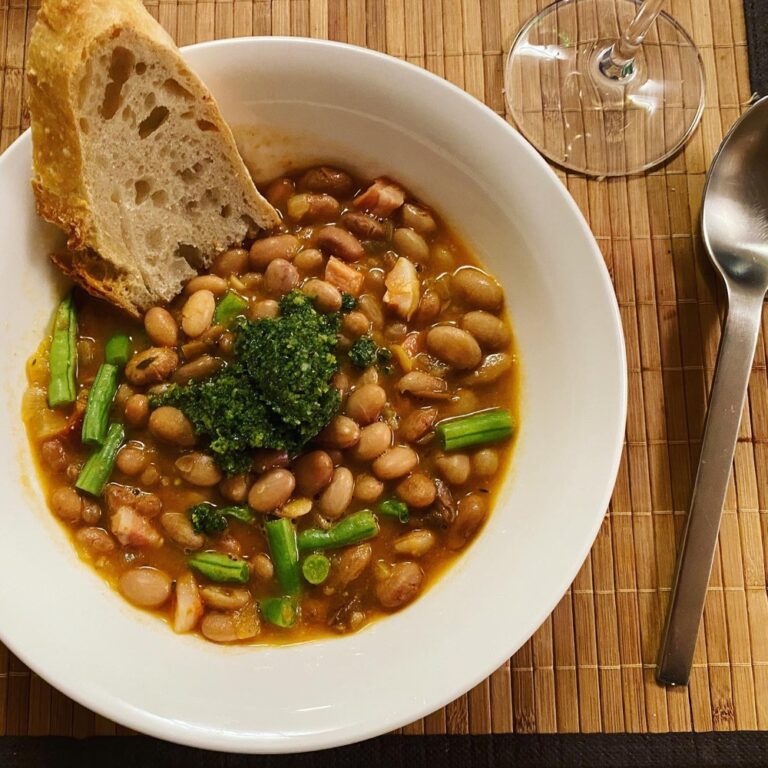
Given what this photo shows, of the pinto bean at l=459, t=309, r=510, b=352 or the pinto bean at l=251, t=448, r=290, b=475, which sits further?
the pinto bean at l=459, t=309, r=510, b=352

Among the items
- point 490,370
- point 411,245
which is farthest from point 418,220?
point 490,370

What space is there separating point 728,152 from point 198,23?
1.99 metres

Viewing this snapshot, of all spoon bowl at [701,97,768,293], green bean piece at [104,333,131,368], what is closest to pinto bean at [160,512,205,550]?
green bean piece at [104,333,131,368]

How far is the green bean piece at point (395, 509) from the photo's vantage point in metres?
2.59

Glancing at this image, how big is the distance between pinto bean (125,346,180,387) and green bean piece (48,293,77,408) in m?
0.20

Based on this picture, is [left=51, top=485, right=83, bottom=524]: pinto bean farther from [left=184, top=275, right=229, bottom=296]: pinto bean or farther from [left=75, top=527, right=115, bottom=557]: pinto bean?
[left=184, top=275, right=229, bottom=296]: pinto bean

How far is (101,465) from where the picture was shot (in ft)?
8.48

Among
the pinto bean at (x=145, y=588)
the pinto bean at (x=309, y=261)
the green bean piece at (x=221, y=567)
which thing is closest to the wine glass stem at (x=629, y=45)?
the pinto bean at (x=309, y=261)

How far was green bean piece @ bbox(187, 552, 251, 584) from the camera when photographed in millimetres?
2533

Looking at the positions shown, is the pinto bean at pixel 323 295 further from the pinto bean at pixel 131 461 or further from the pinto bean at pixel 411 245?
the pinto bean at pixel 131 461

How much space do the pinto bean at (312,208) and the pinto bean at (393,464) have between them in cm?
87

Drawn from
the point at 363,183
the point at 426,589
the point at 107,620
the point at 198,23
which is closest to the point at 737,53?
the point at 363,183

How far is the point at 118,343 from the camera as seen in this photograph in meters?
2.68

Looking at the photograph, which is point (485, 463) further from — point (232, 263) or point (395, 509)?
point (232, 263)
